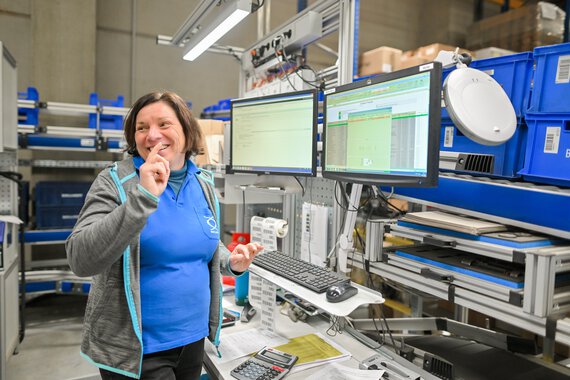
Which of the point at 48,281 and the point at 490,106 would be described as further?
the point at 48,281

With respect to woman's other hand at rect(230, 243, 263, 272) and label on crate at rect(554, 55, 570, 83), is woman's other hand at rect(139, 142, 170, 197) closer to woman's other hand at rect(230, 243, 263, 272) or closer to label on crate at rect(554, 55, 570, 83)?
woman's other hand at rect(230, 243, 263, 272)

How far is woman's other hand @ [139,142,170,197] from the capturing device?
2.87 feet

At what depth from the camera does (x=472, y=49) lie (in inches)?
203

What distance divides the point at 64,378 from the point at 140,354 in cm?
221

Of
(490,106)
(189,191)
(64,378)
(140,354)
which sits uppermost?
(490,106)

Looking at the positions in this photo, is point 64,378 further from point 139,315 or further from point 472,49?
point 472,49

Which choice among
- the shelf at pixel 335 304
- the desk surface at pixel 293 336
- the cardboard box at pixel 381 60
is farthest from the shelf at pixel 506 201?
the cardboard box at pixel 381 60

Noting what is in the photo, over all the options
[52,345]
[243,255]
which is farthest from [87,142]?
[243,255]

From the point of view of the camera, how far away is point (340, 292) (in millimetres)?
1109

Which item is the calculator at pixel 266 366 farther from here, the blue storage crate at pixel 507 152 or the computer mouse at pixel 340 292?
the blue storage crate at pixel 507 152

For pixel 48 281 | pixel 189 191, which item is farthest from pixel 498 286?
pixel 48 281

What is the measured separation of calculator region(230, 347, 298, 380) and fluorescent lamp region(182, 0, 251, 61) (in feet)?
4.65

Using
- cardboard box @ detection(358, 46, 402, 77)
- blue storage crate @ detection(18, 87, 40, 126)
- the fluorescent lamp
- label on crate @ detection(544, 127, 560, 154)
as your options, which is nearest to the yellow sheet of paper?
label on crate @ detection(544, 127, 560, 154)

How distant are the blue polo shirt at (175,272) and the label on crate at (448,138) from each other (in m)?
0.82
